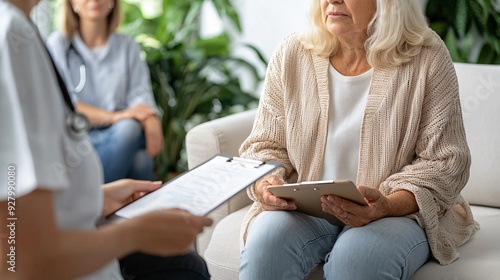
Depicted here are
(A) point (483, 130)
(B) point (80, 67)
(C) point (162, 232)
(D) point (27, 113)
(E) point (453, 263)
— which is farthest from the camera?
(B) point (80, 67)

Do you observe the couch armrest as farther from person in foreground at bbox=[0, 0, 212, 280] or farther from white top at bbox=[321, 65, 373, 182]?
person in foreground at bbox=[0, 0, 212, 280]

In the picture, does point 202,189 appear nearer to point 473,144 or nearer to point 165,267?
point 165,267

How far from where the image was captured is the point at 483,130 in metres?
2.19

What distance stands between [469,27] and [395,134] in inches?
61.6

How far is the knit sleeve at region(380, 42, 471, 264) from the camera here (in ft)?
5.93

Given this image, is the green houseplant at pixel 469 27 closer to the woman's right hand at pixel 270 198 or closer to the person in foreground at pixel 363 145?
the person in foreground at pixel 363 145

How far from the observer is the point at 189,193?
1246 millimetres

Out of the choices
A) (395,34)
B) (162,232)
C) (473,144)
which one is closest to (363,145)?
(395,34)

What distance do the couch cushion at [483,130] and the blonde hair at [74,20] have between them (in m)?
1.37

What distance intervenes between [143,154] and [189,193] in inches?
60.6

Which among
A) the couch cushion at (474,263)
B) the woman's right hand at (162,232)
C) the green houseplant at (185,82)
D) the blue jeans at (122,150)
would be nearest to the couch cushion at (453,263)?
the couch cushion at (474,263)

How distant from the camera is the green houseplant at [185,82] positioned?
348 cm

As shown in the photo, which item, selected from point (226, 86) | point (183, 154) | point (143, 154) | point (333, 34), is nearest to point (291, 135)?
point (333, 34)

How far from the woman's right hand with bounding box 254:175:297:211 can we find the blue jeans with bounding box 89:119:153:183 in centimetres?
92
